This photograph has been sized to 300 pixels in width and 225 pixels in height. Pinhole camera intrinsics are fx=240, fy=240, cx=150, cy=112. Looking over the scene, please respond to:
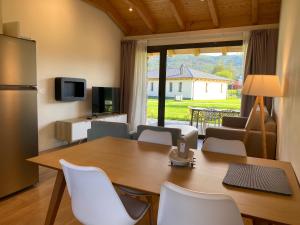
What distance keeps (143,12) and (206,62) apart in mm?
1932

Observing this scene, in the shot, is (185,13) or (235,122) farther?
(185,13)

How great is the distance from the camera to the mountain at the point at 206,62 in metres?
5.49

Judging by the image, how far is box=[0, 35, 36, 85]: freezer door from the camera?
2.41 metres

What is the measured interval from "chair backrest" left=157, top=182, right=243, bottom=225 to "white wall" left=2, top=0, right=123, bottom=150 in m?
3.83

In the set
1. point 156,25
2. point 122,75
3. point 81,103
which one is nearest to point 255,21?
point 156,25

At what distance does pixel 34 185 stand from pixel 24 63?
1486 millimetres

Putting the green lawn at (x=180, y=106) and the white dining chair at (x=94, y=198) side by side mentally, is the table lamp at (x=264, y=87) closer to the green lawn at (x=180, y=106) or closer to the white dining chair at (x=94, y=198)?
the white dining chair at (x=94, y=198)

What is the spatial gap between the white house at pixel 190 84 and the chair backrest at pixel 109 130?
3.02m

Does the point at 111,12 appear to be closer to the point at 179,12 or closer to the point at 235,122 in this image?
the point at 179,12

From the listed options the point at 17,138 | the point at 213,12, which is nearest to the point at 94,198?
the point at 17,138

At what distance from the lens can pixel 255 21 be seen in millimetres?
5035

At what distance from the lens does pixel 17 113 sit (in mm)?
2598

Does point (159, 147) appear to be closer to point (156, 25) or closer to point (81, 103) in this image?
point (81, 103)

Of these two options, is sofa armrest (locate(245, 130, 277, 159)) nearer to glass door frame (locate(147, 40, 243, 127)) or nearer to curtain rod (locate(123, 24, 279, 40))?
curtain rod (locate(123, 24, 279, 40))
